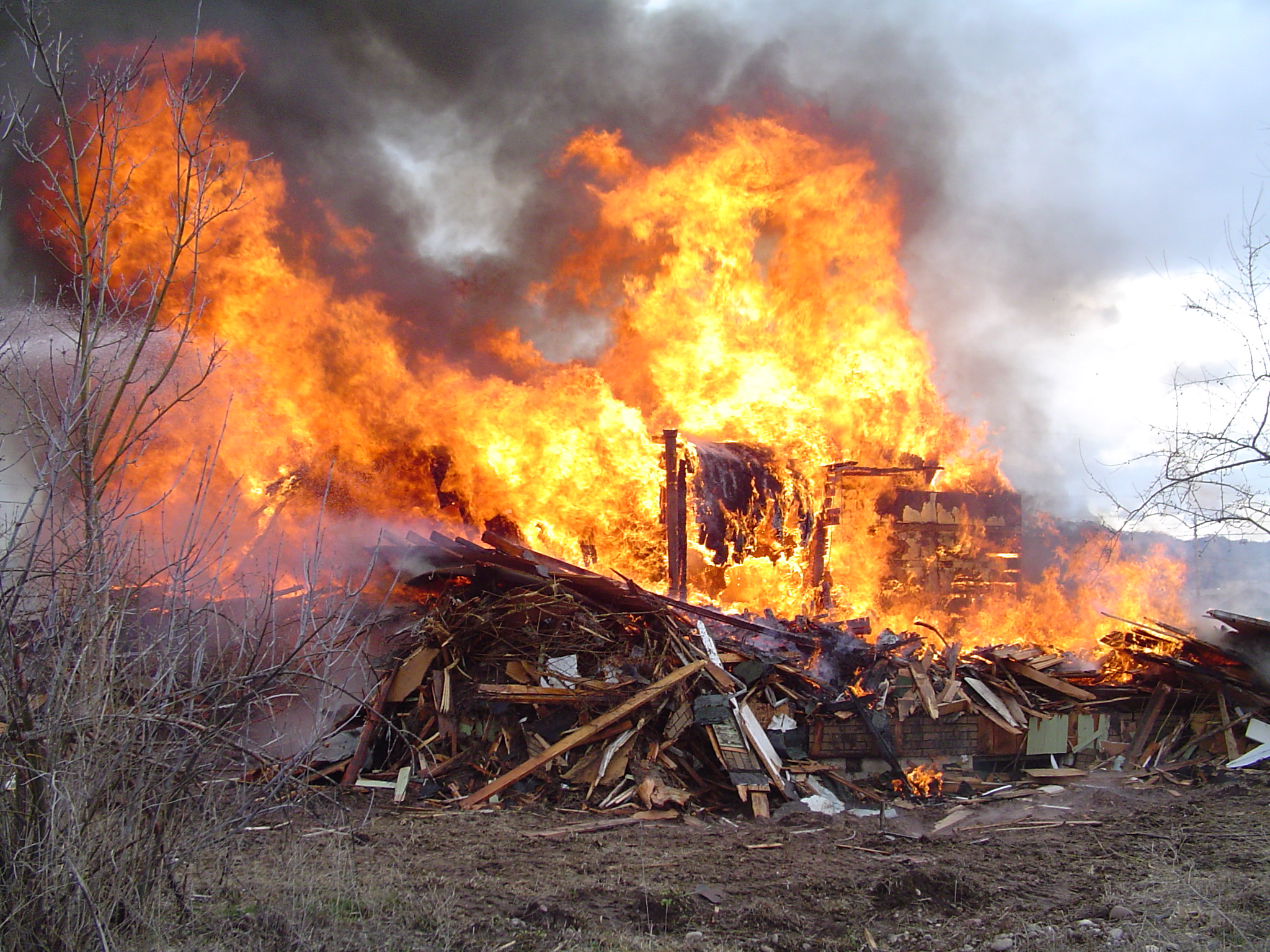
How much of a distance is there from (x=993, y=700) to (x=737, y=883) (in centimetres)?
647

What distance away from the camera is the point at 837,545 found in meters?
20.4

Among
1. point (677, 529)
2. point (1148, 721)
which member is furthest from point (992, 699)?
point (677, 529)

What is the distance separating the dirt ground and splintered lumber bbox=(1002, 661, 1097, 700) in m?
2.78

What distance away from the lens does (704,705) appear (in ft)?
32.4

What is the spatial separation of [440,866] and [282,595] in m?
6.57

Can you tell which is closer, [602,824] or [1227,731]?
[602,824]

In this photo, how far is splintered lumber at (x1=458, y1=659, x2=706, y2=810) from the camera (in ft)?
29.6

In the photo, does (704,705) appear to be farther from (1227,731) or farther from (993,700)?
(1227,731)

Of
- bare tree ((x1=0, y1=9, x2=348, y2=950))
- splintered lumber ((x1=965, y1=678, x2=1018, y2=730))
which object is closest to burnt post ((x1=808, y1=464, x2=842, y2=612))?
splintered lumber ((x1=965, y1=678, x2=1018, y2=730))

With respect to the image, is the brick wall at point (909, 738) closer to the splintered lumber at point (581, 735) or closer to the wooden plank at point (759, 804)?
the wooden plank at point (759, 804)

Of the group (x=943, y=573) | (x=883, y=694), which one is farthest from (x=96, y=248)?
(x=943, y=573)

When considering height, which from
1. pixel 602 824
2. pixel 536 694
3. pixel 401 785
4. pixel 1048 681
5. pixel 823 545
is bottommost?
pixel 602 824

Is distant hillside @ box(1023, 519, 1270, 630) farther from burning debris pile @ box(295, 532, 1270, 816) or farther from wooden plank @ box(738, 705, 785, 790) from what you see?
wooden plank @ box(738, 705, 785, 790)

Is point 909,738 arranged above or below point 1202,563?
below
